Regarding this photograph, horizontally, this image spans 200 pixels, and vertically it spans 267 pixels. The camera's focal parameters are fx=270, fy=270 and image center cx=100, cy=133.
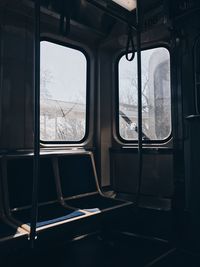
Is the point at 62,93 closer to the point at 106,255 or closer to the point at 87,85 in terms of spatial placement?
the point at 87,85

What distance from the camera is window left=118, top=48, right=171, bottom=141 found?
2674mm

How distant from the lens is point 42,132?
100 inches

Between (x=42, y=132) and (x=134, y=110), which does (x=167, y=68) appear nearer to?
(x=134, y=110)

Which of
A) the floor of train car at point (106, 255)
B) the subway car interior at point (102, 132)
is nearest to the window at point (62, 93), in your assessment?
the subway car interior at point (102, 132)

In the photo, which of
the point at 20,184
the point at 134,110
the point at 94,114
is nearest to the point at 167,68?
the point at 134,110

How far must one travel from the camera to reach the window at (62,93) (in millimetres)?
2592

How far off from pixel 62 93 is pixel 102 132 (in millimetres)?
618

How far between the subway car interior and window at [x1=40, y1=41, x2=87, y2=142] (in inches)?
0.4

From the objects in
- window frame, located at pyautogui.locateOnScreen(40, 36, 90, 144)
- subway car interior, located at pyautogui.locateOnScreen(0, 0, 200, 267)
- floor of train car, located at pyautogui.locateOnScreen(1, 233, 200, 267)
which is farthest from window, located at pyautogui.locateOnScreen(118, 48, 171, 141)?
floor of train car, located at pyautogui.locateOnScreen(1, 233, 200, 267)

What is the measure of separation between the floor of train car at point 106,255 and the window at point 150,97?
103cm

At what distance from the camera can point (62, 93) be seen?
8.93ft

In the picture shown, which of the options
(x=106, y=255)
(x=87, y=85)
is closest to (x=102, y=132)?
(x=87, y=85)

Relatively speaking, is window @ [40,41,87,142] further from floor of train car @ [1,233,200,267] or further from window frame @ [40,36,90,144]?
floor of train car @ [1,233,200,267]

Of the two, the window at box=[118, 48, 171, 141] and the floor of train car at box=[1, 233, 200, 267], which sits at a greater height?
the window at box=[118, 48, 171, 141]
